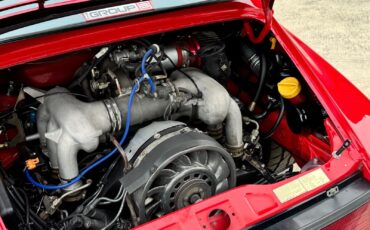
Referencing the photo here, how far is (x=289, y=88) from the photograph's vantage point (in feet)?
5.61

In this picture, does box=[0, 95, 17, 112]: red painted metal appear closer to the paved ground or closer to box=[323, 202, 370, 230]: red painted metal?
box=[323, 202, 370, 230]: red painted metal

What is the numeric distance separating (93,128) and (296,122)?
83cm

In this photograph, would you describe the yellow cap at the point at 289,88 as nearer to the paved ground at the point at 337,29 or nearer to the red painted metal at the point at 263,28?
the red painted metal at the point at 263,28

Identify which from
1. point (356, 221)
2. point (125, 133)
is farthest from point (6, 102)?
point (356, 221)

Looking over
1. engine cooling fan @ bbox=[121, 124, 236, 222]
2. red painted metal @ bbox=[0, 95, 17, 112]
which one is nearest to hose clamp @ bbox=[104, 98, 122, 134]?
engine cooling fan @ bbox=[121, 124, 236, 222]

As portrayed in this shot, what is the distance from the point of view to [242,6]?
1713mm

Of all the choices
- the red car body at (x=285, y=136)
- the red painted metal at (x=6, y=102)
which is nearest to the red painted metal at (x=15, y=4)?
the red car body at (x=285, y=136)

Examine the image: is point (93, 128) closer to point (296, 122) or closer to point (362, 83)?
point (296, 122)

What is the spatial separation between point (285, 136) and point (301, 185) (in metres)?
0.54

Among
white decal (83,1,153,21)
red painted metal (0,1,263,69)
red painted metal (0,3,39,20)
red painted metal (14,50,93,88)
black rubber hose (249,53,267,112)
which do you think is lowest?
black rubber hose (249,53,267,112)

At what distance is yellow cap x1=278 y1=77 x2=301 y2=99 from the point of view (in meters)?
1.70

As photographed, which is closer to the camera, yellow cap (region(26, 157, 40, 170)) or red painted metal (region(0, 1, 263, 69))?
red painted metal (region(0, 1, 263, 69))

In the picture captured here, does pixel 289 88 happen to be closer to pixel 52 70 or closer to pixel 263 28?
pixel 263 28

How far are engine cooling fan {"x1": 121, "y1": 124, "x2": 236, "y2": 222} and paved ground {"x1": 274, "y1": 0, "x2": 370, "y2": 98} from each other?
2049 millimetres
